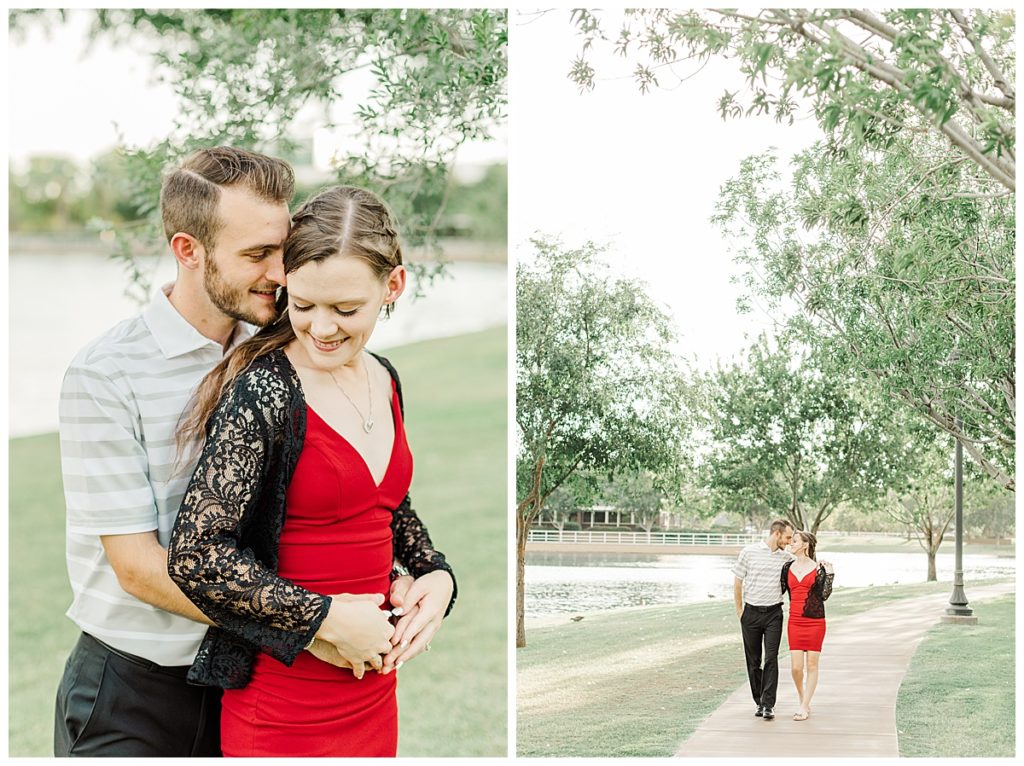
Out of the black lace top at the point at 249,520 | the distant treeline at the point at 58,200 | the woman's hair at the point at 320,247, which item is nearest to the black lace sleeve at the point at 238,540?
the black lace top at the point at 249,520

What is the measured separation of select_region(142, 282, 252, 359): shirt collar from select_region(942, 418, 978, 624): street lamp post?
78.6 inches

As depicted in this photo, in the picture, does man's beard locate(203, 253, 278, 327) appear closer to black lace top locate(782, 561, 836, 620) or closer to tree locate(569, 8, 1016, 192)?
tree locate(569, 8, 1016, 192)

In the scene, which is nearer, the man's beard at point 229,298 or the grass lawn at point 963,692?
the man's beard at point 229,298

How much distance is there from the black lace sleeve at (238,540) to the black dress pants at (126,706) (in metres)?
0.34

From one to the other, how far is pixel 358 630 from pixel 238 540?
10.7 inches

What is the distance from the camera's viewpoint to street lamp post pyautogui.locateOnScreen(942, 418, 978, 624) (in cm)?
294

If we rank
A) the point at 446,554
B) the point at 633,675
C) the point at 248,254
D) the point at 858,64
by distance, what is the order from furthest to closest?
1. the point at 446,554
2. the point at 633,675
3. the point at 858,64
4. the point at 248,254

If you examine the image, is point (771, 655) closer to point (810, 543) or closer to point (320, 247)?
point (810, 543)

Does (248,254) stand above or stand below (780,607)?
above

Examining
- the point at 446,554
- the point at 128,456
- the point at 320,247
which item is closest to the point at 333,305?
the point at 320,247

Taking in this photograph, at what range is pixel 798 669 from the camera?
2.91 metres

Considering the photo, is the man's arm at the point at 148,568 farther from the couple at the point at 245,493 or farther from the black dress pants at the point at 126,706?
the black dress pants at the point at 126,706

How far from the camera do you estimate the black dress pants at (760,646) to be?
114 inches

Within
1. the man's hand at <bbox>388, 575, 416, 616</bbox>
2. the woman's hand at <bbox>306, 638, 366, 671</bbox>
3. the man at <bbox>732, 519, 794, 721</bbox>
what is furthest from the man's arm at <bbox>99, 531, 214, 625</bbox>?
the man at <bbox>732, 519, 794, 721</bbox>
